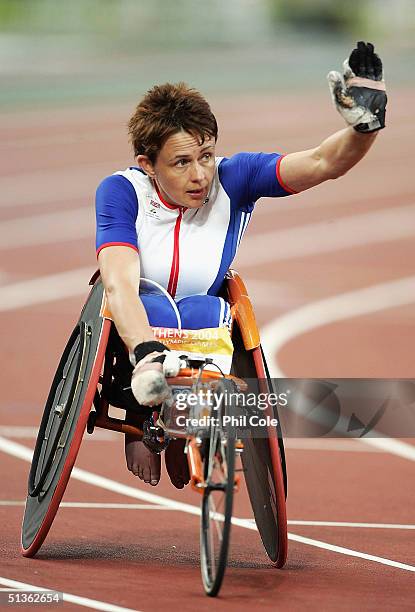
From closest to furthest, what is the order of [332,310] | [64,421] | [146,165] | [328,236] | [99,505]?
[146,165]
[64,421]
[99,505]
[332,310]
[328,236]

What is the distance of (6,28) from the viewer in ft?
79.5

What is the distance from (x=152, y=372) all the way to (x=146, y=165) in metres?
1.03

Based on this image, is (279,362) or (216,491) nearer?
(216,491)

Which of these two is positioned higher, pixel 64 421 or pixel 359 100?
pixel 359 100

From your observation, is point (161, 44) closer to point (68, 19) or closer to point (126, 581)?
point (68, 19)

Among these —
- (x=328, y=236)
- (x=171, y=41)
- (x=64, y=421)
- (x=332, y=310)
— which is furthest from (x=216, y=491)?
(x=171, y=41)

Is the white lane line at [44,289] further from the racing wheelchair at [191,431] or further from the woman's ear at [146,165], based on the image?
the woman's ear at [146,165]

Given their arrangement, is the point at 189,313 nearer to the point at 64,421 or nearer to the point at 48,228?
the point at 64,421

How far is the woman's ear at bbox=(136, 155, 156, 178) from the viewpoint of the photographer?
5.77 metres

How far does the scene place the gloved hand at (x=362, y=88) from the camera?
17.0 feet

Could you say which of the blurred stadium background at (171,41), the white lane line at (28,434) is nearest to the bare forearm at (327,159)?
the white lane line at (28,434)

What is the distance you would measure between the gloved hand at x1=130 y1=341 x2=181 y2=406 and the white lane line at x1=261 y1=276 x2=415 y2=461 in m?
5.49

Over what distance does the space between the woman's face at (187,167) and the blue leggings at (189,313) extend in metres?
0.40

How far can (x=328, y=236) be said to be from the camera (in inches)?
662
